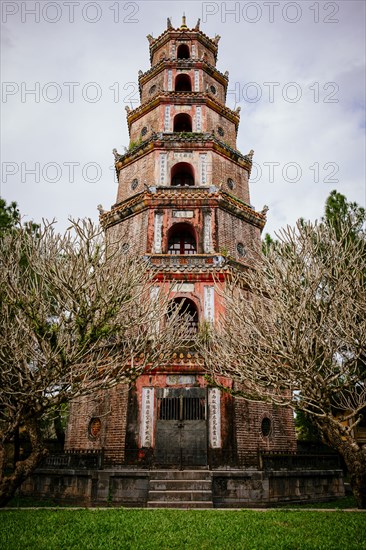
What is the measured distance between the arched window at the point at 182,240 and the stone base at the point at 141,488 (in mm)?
9162

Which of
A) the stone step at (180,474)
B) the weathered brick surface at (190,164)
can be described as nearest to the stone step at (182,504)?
the stone step at (180,474)

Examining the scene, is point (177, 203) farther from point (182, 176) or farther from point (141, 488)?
point (141, 488)

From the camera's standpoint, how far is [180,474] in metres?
12.4

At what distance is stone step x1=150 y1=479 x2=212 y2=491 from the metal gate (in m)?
1.16

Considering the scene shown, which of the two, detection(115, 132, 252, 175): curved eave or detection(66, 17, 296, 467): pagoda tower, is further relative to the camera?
detection(115, 132, 252, 175): curved eave

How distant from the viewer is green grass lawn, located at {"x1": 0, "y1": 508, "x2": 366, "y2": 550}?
6637mm

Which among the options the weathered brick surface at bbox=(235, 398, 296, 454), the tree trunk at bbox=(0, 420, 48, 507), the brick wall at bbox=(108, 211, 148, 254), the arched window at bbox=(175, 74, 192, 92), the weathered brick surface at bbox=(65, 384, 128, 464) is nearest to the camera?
the tree trunk at bbox=(0, 420, 48, 507)

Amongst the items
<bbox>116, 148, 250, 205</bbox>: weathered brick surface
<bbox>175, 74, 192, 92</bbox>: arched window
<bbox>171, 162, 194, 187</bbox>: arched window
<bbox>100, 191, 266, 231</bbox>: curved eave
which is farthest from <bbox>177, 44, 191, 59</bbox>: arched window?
<bbox>100, 191, 266, 231</bbox>: curved eave

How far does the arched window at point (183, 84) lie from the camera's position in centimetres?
2270

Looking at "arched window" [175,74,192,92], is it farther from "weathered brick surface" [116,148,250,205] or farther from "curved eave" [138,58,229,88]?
"weathered brick surface" [116,148,250,205]

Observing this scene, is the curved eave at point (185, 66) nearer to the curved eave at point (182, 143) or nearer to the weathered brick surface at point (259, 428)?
the curved eave at point (182, 143)

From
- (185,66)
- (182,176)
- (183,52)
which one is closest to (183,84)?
(185,66)

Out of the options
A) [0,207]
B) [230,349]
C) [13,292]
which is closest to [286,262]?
[230,349]

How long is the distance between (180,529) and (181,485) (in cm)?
421
